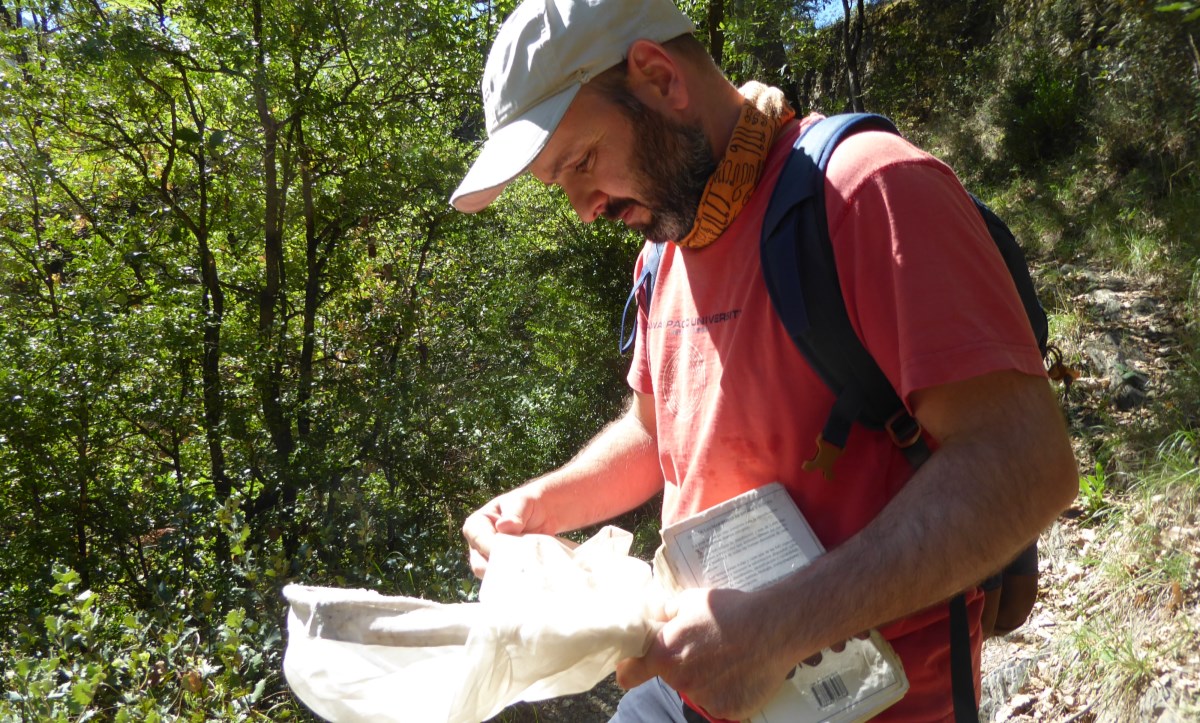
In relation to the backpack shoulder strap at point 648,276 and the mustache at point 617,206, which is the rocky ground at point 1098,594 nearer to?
the backpack shoulder strap at point 648,276

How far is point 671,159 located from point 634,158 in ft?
0.24

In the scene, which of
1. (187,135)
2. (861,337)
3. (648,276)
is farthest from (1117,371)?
(187,135)

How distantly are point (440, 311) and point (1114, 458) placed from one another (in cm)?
509

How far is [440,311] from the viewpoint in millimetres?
7207

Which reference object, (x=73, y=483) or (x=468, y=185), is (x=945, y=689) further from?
(x=73, y=483)

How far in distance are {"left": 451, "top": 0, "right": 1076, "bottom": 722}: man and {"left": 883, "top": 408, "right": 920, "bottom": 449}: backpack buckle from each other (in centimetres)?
5

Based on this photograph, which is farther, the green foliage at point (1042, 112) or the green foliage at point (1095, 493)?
the green foliage at point (1042, 112)

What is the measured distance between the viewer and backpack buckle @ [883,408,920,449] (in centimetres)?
126

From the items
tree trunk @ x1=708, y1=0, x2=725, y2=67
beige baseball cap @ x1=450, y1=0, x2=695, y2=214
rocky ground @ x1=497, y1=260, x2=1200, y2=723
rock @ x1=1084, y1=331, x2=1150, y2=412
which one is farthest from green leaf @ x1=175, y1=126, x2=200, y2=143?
rock @ x1=1084, y1=331, x2=1150, y2=412

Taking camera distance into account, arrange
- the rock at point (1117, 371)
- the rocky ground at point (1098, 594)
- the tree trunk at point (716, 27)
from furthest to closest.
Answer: the tree trunk at point (716, 27) → the rock at point (1117, 371) → the rocky ground at point (1098, 594)

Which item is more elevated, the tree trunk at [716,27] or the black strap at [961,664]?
the tree trunk at [716,27]

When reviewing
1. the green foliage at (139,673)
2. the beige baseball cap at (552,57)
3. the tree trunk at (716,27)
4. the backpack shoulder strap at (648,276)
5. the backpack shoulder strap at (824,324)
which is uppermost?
the tree trunk at (716,27)

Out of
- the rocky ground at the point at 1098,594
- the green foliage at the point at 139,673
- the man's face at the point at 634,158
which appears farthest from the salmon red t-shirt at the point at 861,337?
the rocky ground at the point at 1098,594

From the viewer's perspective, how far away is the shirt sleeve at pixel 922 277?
113 centimetres
